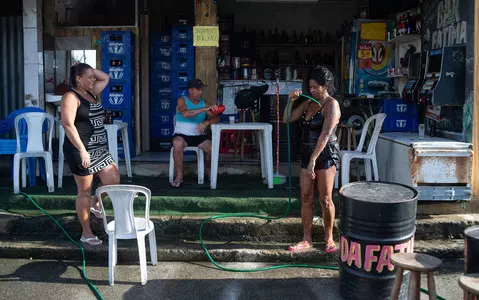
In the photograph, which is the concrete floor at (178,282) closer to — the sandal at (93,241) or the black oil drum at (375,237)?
the sandal at (93,241)

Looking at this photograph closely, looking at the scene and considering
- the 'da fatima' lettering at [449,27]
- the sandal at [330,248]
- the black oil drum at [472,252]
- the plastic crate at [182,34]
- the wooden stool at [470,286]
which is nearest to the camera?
the wooden stool at [470,286]

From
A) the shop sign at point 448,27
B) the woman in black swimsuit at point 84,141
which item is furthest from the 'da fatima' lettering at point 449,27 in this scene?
the woman in black swimsuit at point 84,141

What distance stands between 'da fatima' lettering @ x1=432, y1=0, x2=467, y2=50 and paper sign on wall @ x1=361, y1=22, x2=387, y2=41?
1983 millimetres

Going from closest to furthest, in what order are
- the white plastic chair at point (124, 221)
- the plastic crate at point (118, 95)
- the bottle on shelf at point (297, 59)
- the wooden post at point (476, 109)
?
1. the white plastic chair at point (124, 221)
2. the wooden post at point (476, 109)
3. the plastic crate at point (118, 95)
4. the bottle on shelf at point (297, 59)

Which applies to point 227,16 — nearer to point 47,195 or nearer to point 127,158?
point 127,158

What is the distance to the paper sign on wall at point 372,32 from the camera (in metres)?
8.40

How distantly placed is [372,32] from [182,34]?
311 centimetres

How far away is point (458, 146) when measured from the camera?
5.20 meters

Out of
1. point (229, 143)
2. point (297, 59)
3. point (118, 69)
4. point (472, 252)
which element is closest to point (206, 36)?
point (118, 69)

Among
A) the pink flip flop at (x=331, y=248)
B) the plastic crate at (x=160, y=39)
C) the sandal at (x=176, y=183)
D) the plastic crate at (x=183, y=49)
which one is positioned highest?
the plastic crate at (x=160, y=39)

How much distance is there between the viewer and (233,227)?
517cm

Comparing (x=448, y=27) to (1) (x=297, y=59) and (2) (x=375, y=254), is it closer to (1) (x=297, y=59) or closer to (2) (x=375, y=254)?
(2) (x=375, y=254)

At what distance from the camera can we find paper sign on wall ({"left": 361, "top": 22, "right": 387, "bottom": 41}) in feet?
27.6

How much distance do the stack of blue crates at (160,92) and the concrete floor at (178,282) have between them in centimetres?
431
